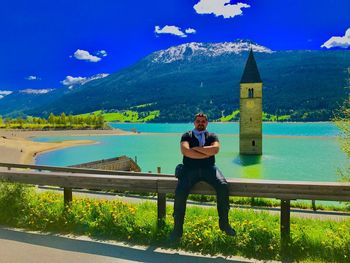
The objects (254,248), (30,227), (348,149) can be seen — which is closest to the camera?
(254,248)

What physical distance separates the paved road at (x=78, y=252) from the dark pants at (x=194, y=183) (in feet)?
2.09

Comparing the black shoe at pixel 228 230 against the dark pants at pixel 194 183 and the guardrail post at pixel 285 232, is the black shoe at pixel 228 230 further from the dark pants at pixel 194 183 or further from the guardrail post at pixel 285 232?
the guardrail post at pixel 285 232

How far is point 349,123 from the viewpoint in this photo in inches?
398

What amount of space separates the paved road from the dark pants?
2.09ft

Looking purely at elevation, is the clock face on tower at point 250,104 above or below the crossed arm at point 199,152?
above

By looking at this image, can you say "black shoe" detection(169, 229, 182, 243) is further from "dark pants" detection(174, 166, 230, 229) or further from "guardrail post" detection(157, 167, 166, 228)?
"guardrail post" detection(157, 167, 166, 228)

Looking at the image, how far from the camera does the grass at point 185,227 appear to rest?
18.5 feet

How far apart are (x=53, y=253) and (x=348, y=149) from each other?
26.3ft

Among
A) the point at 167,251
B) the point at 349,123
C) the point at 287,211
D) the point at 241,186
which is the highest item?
the point at 349,123

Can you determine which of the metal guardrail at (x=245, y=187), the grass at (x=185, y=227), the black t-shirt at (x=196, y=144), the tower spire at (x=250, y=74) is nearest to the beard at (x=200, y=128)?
the black t-shirt at (x=196, y=144)

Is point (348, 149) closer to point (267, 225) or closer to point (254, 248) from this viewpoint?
point (267, 225)

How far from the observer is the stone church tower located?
281ft

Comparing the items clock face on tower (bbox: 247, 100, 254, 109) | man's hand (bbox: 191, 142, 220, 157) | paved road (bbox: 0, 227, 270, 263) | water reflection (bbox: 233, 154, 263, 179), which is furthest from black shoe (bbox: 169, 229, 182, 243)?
clock face on tower (bbox: 247, 100, 254, 109)

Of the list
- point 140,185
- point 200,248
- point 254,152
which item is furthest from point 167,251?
point 254,152
